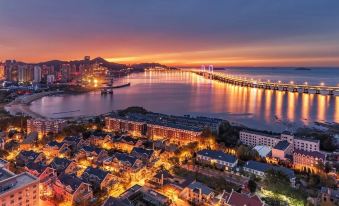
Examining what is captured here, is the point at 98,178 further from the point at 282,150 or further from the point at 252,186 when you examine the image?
the point at 282,150

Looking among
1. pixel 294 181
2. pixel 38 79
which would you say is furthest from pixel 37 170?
pixel 38 79

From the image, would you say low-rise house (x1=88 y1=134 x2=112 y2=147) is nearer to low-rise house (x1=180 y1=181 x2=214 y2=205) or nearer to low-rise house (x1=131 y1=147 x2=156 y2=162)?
low-rise house (x1=131 y1=147 x2=156 y2=162)

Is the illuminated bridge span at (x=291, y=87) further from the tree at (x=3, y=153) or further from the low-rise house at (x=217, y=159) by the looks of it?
the tree at (x=3, y=153)

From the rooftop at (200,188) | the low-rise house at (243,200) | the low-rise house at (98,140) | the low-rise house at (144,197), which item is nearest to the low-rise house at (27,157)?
the low-rise house at (98,140)

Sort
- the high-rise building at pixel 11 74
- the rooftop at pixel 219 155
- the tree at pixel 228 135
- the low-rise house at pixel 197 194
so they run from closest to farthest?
the low-rise house at pixel 197 194 < the rooftop at pixel 219 155 < the tree at pixel 228 135 < the high-rise building at pixel 11 74

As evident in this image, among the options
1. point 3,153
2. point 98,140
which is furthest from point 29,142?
point 98,140

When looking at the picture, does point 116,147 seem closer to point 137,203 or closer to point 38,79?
point 137,203
